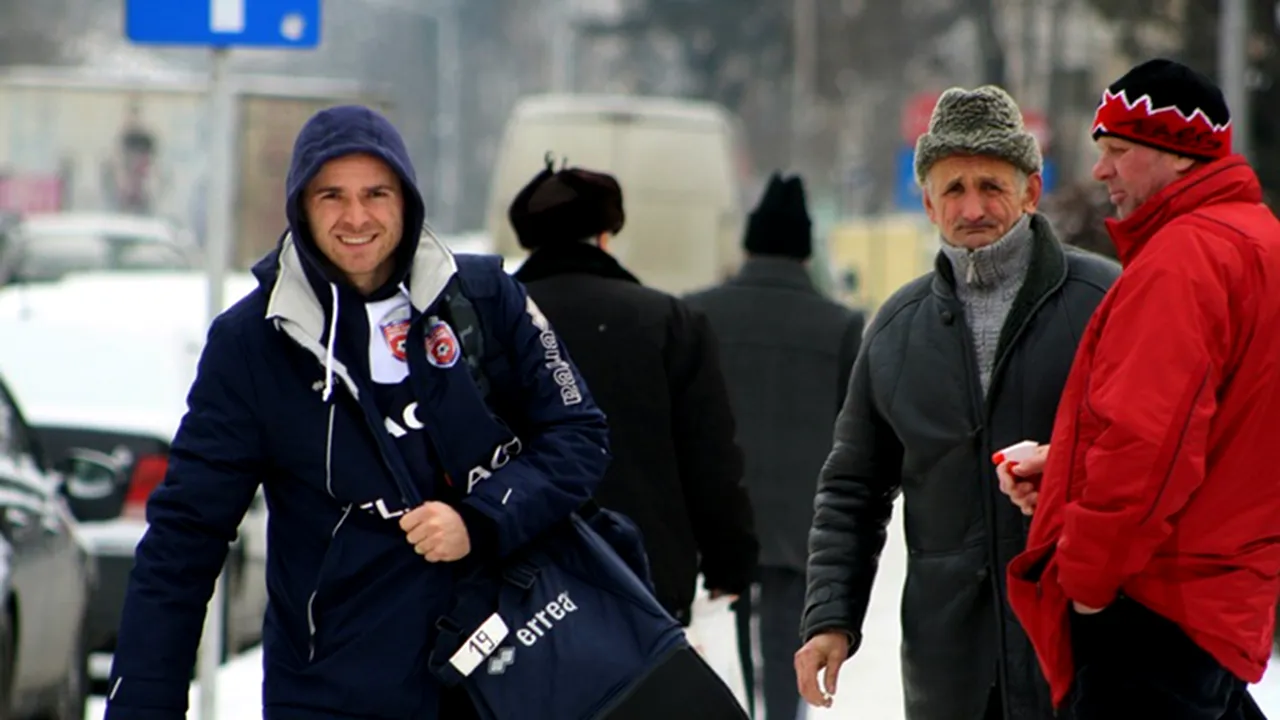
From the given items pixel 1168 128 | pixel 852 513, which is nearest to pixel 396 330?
pixel 852 513

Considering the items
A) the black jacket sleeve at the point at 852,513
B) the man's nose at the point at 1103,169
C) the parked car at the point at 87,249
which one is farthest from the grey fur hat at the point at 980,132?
the parked car at the point at 87,249

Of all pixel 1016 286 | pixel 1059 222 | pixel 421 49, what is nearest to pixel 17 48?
pixel 421 49

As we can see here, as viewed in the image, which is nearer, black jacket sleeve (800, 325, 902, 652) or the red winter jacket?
the red winter jacket

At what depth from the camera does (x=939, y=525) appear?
5027mm

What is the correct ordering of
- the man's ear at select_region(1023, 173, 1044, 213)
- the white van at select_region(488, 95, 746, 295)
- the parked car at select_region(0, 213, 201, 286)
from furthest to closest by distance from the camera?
the white van at select_region(488, 95, 746, 295), the parked car at select_region(0, 213, 201, 286), the man's ear at select_region(1023, 173, 1044, 213)

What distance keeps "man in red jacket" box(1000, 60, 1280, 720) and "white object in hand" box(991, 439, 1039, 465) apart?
13cm

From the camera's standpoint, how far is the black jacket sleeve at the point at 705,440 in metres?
6.73

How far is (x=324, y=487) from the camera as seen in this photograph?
14.7 feet

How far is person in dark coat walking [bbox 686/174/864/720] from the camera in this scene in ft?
27.3

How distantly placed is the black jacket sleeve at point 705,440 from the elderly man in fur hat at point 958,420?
1363 mm

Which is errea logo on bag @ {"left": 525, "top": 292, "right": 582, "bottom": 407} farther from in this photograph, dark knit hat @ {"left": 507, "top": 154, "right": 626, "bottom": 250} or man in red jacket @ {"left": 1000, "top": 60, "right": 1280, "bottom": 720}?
dark knit hat @ {"left": 507, "top": 154, "right": 626, "bottom": 250}

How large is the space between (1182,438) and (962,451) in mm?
827

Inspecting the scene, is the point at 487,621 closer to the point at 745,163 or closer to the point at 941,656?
the point at 941,656

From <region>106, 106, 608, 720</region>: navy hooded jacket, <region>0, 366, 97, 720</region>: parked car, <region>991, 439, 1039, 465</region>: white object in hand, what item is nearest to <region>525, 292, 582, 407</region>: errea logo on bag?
<region>106, 106, 608, 720</region>: navy hooded jacket
